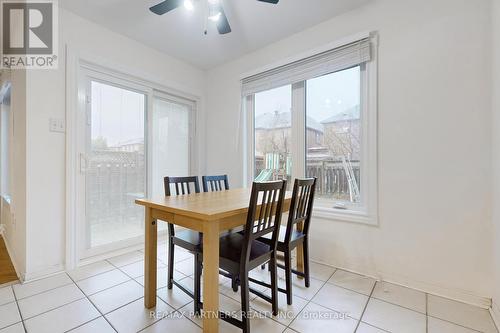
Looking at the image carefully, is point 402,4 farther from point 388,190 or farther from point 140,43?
point 140,43

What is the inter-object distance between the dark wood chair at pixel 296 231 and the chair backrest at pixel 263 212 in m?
0.14

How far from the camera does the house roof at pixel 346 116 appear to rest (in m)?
2.30

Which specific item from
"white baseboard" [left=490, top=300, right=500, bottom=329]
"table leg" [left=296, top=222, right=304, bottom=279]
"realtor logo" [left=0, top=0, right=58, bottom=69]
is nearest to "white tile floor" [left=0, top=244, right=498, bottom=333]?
"white baseboard" [left=490, top=300, right=500, bottom=329]

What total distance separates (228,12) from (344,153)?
181 centimetres

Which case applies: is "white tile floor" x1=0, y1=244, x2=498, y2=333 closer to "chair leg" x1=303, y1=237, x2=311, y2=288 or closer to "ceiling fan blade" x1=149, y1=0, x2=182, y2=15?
"chair leg" x1=303, y1=237, x2=311, y2=288

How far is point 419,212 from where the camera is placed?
6.21 ft

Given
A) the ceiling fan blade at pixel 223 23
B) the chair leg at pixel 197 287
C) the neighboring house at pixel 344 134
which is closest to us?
the chair leg at pixel 197 287

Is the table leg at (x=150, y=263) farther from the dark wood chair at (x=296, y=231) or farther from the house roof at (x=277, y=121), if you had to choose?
the house roof at (x=277, y=121)

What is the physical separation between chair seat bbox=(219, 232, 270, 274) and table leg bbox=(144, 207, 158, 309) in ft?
1.64

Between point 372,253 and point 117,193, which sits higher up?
point 117,193

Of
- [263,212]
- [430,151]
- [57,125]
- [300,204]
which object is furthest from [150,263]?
[430,151]

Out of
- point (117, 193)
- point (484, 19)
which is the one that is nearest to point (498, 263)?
point (484, 19)

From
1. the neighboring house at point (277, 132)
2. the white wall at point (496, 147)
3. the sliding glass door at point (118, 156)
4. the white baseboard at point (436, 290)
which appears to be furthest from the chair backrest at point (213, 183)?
the white wall at point (496, 147)

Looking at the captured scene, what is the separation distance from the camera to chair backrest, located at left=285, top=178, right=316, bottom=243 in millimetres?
1704
